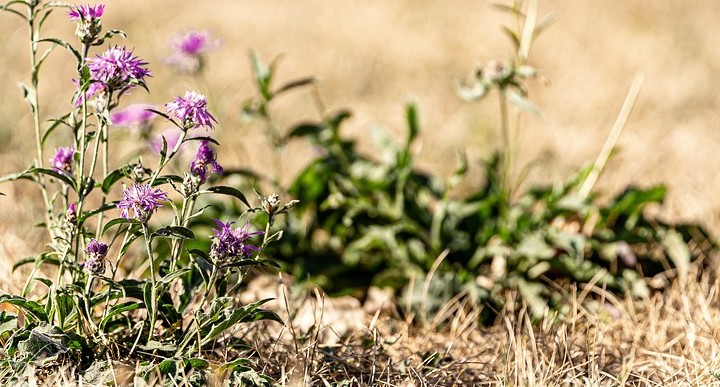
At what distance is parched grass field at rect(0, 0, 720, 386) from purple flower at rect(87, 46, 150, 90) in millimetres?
611

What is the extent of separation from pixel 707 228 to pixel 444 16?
3025 millimetres

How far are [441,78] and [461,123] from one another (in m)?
0.60

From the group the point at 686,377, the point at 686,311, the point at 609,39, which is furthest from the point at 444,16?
the point at 686,377

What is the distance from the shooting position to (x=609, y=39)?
5.11 m

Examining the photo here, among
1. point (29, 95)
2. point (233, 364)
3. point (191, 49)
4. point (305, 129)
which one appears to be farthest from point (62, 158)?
point (305, 129)

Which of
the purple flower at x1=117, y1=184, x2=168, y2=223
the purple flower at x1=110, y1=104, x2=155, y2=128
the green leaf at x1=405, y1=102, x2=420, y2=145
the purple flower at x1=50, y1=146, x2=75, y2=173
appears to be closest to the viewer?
the purple flower at x1=117, y1=184, x2=168, y2=223

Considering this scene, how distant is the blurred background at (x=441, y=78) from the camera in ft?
12.4

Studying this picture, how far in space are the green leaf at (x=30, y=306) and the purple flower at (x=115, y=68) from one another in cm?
50

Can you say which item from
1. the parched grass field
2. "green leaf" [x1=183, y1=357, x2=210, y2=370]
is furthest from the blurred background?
"green leaf" [x1=183, y1=357, x2=210, y2=370]

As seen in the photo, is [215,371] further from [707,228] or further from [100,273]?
[707,228]

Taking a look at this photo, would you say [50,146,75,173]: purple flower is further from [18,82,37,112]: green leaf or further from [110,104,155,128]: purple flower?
[110,104,155,128]: purple flower

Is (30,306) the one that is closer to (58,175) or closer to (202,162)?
(58,175)

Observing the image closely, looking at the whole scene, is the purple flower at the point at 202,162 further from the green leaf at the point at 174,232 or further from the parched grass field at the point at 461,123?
the parched grass field at the point at 461,123

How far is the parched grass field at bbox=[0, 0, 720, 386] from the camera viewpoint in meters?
2.02
